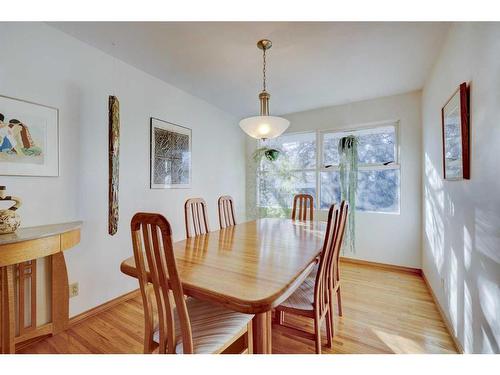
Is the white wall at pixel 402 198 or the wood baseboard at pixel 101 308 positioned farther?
the white wall at pixel 402 198

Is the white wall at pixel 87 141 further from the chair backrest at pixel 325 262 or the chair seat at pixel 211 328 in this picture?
the chair backrest at pixel 325 262

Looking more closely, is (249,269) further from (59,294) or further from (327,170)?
(327,170)

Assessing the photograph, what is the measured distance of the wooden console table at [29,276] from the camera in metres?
1.29

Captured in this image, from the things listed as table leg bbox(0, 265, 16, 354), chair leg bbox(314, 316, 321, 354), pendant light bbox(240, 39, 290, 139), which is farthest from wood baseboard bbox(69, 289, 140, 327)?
pendant light bbox(240, 39, 290, 139)

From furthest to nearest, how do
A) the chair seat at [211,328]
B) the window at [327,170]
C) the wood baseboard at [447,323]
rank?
the window at [327,170] < the wood baseboard at [447,323] < the chair seat at [211,328]

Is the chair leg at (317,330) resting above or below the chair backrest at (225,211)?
below

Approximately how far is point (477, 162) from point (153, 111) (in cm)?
276

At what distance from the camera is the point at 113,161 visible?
2066 mm

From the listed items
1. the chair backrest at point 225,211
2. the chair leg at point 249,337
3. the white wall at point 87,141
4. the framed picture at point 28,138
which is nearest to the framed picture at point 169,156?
the white wall at point 87,141

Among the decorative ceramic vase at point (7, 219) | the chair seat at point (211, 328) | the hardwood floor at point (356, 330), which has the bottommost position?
the hardwood floor at point (356, 330)

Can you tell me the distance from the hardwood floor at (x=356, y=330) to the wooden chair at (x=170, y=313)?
693 millimetres

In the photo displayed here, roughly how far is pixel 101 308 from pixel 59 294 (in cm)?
42

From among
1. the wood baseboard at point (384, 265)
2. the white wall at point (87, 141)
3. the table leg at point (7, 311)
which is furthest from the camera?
the wood baseboard at point (384, 265)

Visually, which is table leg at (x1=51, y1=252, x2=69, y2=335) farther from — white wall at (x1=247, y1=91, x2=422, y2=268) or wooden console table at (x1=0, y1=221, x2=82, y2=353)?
white wall at (x1=247, y1=91, x2=422, y2=268)
